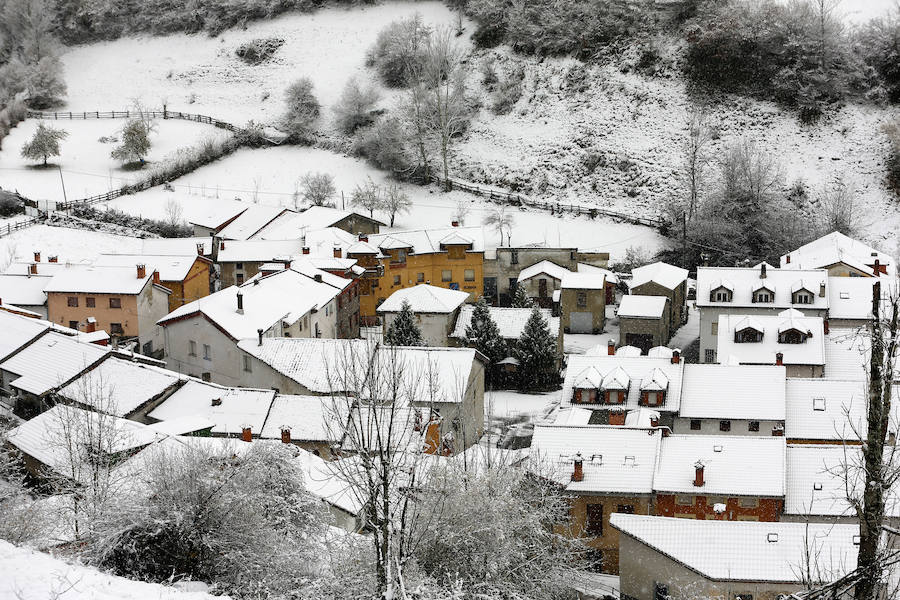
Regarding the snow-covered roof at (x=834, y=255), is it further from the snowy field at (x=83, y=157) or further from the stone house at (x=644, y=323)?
the snowy field at (x=83, y=157)

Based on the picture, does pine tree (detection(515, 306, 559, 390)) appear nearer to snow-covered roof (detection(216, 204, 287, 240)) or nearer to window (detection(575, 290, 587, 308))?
window (detection(575, 290, 587, 308))

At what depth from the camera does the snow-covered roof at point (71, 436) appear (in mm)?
26027

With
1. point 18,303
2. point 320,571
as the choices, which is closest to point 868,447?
point 320,571

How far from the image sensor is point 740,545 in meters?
26.0

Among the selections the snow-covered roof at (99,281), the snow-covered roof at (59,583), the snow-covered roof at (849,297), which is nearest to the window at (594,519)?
the snow-covered roof at (59,583)

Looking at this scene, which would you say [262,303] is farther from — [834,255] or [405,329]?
[834,255]

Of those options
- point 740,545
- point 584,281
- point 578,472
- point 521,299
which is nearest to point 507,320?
point 521,299

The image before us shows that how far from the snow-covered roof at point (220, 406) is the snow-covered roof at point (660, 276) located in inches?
1072

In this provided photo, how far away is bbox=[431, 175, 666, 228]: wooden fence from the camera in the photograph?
228ft

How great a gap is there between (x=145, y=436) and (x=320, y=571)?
1101 centimetres

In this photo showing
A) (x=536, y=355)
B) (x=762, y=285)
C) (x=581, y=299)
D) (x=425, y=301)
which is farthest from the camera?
(x=581, y=299)

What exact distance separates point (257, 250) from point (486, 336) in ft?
55.9

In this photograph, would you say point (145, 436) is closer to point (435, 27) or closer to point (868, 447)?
point (868, 447)

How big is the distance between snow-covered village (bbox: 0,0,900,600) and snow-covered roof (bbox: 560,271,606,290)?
0.17 meters
